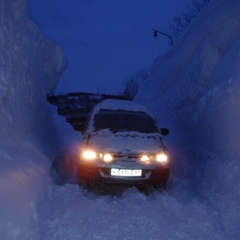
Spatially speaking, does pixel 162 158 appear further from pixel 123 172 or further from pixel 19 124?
pixel 19 124

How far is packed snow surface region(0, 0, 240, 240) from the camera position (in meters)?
4.84

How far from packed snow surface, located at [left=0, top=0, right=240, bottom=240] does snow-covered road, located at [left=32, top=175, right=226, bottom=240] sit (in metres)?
0.01

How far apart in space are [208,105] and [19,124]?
5.07m

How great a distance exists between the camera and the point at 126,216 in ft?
18.1

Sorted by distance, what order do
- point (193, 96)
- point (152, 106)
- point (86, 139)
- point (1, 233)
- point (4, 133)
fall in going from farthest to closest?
point (152, 106)
point (193, 96)
point (86, 139)
point (4, 133)
point (1, 233)

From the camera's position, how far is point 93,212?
5.65 meters

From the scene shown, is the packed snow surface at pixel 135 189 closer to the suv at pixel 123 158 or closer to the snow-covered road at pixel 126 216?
the snow-covered road at pixel 126 216

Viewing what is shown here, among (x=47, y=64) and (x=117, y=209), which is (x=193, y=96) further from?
(x=117, y=209)

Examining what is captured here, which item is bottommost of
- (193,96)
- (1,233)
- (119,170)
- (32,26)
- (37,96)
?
(1,233)

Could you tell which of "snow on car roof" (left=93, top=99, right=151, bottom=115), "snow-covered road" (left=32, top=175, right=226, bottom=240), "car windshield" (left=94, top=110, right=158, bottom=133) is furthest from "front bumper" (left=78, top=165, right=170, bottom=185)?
"snow on car roof" (left=93, top=99, right=151, bottom=115)

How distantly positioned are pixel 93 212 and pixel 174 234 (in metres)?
1.43

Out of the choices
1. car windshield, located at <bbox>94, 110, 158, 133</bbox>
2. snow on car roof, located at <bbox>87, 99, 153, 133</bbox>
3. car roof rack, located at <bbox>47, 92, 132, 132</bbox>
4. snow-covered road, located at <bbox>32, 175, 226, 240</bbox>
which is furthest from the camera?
car roof rack, located at <bbox>47, 92, 132, 132</bbox>

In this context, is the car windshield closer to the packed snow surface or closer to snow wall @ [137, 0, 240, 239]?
the packed snow surface

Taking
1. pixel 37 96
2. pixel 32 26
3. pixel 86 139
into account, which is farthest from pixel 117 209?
pixel 32 26
